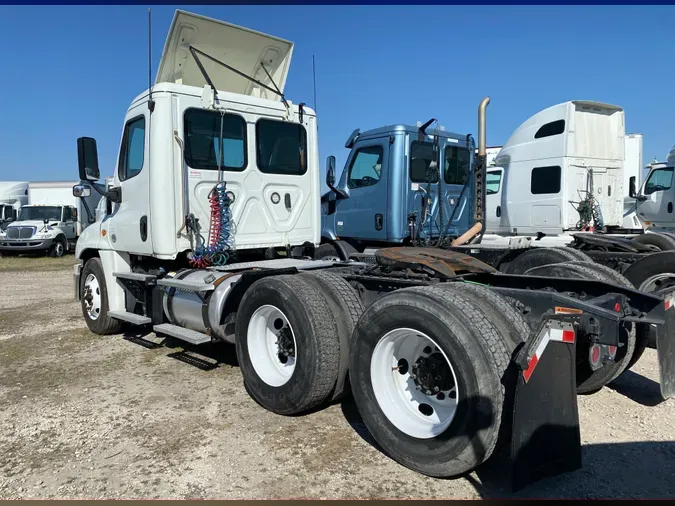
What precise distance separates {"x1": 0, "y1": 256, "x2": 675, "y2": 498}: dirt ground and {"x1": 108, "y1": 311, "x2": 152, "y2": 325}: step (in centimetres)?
44

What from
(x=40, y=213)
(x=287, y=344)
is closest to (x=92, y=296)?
(x=287, y=344)

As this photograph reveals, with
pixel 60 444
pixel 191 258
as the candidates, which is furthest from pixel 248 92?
pixel 60 444

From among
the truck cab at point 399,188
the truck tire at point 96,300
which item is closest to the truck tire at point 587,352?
the truck cab at point 399,188

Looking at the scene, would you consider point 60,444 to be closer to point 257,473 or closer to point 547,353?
point 257,473

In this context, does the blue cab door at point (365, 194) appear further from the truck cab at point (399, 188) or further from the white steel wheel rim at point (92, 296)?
the white steel wheel rim at point (92, 296)

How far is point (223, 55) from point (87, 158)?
1.96 meters

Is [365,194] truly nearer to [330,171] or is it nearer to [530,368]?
[330,171]

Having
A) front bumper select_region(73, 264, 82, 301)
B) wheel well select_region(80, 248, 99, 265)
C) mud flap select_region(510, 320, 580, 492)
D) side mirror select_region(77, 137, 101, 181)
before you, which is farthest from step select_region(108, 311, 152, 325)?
mud flap select_region(510, 320, 580, 492)

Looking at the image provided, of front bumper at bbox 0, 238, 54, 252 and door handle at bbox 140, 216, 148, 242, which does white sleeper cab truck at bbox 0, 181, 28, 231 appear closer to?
front bumper at bbox 0, 238, 54, 252

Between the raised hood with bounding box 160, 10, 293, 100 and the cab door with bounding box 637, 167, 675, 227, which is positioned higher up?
the raised hood with bounding box 160, 10, 293, 100

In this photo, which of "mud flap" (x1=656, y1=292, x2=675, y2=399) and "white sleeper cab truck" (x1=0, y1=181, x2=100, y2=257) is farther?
"white sleeper cab truck" (x1=0, y1=181, x2=100, y2=257)

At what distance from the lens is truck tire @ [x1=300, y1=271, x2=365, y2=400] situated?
4.05 metres

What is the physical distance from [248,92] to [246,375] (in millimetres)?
3735

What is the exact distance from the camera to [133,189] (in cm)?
624
